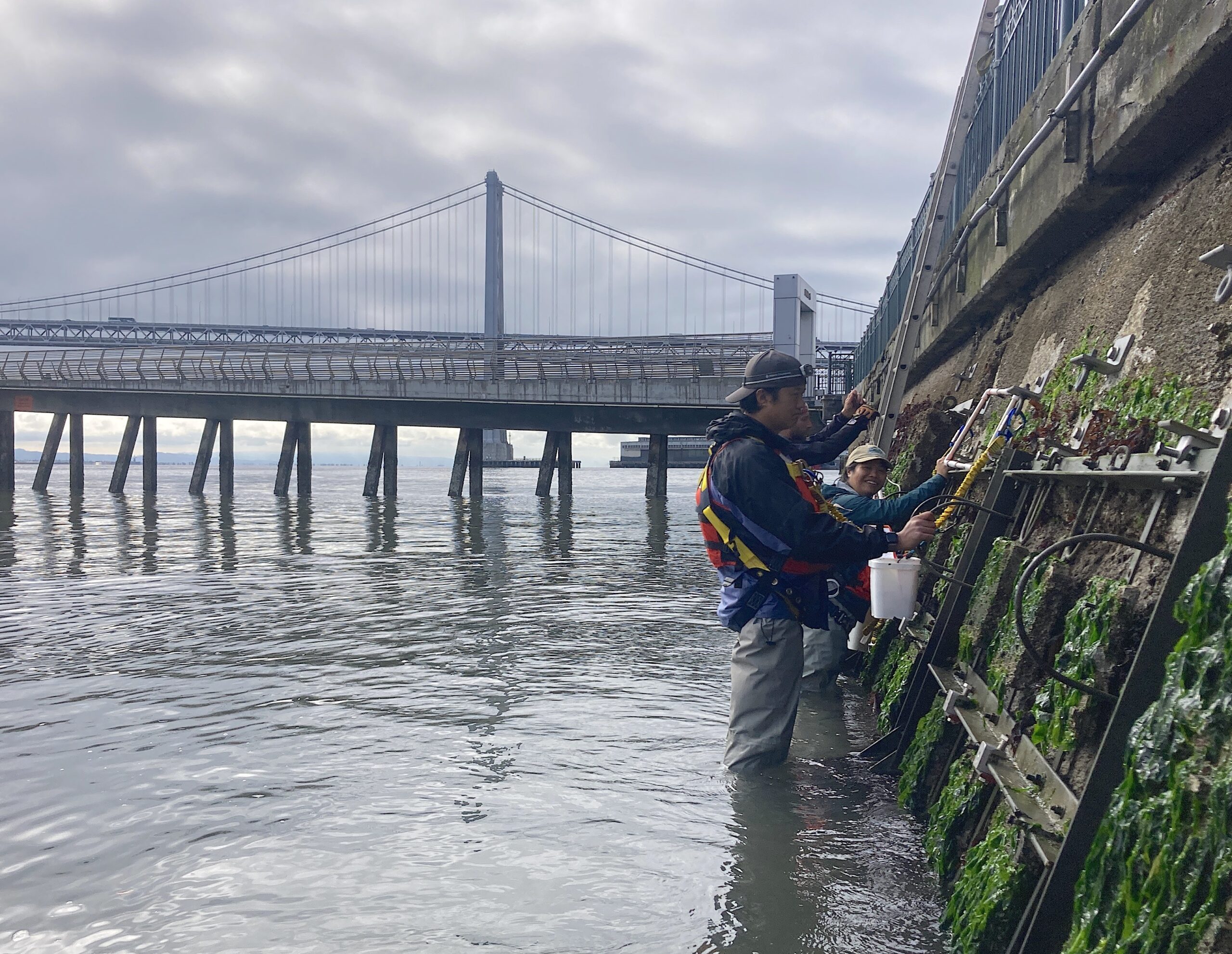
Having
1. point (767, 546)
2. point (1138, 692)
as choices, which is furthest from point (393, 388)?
point (1138, 692)

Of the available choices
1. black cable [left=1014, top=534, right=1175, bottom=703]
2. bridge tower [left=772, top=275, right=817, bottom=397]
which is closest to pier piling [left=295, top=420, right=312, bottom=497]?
bridge tower [left=772, top=275, right=817, bottom=397]

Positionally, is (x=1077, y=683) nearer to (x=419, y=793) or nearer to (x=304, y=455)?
(x=419, y=793)

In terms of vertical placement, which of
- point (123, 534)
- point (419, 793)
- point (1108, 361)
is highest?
point (1108, 361)

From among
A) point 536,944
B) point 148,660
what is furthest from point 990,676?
point 148,660

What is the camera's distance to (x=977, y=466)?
13.5 ft

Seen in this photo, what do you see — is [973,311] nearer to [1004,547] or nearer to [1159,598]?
[1004,547]

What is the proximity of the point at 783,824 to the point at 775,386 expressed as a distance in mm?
1764

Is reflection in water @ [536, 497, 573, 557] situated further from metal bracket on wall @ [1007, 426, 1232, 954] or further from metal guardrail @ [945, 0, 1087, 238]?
metal bracket on wall @ [1007, 426, 1232, 954]

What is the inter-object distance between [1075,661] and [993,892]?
63 cm

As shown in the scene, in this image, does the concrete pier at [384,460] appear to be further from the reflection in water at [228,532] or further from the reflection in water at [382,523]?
the reflection in water at [228,532]

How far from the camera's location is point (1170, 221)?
3.98m

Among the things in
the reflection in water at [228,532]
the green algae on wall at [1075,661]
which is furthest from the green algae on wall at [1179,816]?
the reflection in water at [228,532]

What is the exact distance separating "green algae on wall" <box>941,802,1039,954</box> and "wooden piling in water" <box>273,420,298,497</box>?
41177 mm

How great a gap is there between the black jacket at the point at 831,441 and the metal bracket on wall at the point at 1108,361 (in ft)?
7.19
